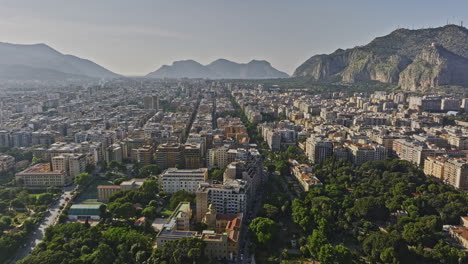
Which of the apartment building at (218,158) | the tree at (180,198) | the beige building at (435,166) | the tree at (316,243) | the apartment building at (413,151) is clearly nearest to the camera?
the tree at (316,243)

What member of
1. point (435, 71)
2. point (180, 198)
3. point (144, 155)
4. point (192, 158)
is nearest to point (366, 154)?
point (192, 158)

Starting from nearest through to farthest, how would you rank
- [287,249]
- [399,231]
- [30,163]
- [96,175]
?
[287,249], [399,231], [96,175], [30,163]

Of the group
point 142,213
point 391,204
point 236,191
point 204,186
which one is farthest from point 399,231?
point 142,213

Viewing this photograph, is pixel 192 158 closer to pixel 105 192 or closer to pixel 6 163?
pixel 105 192

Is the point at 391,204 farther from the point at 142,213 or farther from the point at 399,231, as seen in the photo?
the point at 142,213

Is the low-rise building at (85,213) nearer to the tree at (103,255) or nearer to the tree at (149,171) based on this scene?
the tree at (103,255)

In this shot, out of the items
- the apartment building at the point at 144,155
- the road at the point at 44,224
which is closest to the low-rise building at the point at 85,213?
the road at the point at 44,224
